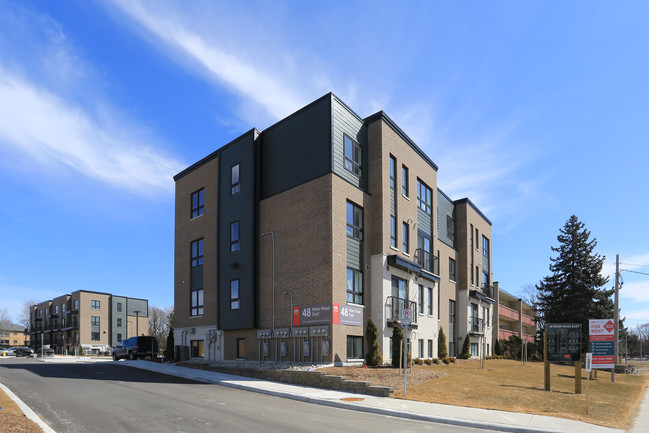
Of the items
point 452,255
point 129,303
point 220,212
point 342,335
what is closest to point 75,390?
point 342,335

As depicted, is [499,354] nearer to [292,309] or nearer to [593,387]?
[593,387]

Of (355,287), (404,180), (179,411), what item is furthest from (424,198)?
(179,411)

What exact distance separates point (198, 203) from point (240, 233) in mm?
6541

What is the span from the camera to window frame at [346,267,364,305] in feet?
82.0

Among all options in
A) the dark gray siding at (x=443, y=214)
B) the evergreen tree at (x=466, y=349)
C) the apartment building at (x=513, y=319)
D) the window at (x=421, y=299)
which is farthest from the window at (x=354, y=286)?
the apartment building at (x=513, y=319)

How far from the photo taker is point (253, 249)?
27.9m

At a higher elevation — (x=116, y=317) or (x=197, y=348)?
(x=197, y=348)

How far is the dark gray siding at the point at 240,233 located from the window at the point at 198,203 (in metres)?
2.98

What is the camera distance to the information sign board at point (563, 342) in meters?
22.3

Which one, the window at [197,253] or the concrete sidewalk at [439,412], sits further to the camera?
the window at [197,253]

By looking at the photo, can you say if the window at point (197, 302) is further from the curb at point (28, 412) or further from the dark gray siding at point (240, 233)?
the curb at point (28, 412)

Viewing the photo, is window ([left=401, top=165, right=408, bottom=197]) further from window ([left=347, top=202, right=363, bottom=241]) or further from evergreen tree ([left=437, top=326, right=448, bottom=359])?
evergreen tree ([left=437, top=326, right=448, bottom=359])

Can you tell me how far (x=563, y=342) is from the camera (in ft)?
74.1

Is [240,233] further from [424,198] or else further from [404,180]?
[424,198]
